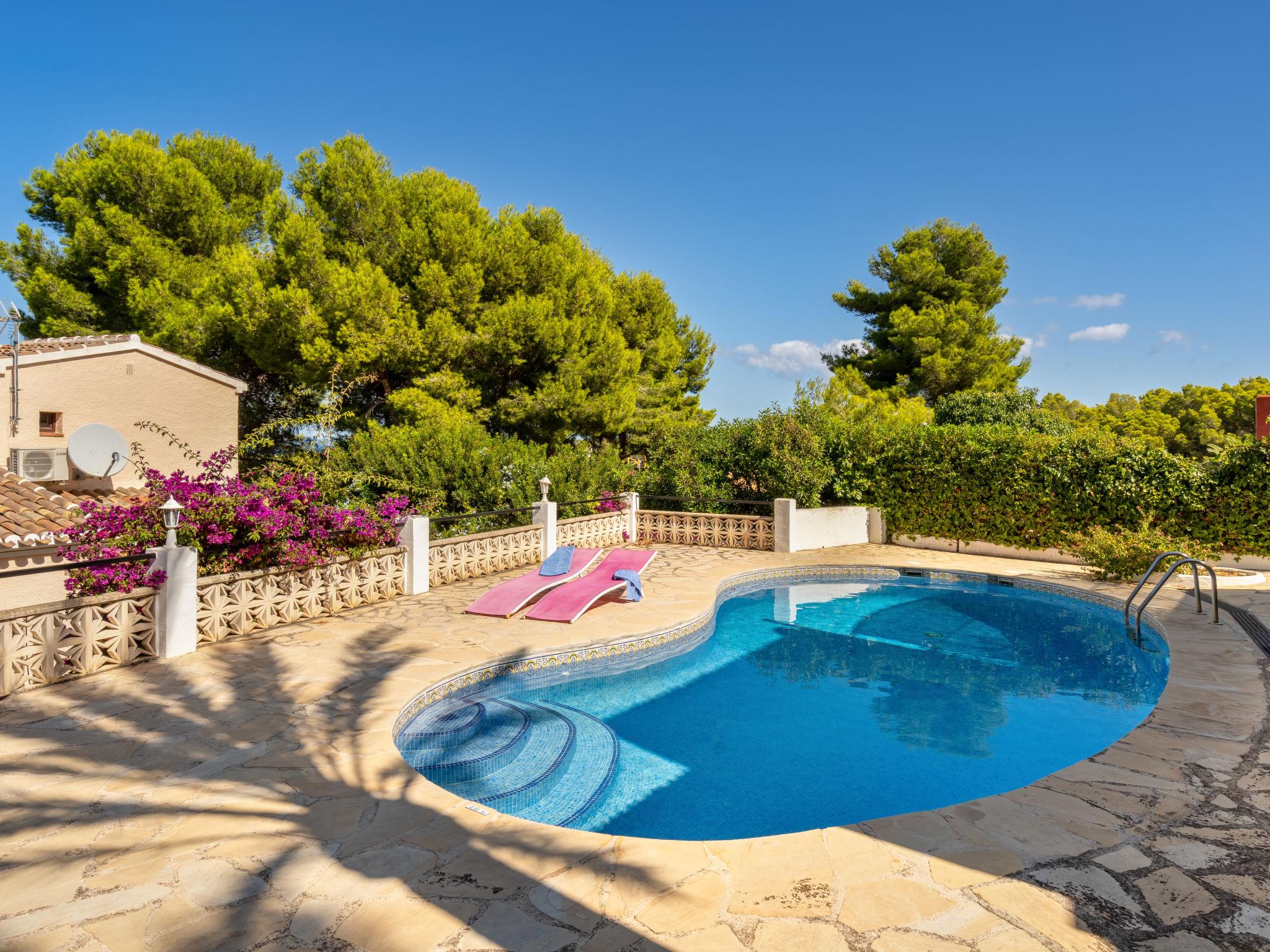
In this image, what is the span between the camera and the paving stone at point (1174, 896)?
303cm

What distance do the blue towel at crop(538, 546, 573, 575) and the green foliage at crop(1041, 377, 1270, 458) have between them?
121 ft

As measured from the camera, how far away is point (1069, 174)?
1859 cm

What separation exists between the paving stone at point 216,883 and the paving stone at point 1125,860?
4223mm

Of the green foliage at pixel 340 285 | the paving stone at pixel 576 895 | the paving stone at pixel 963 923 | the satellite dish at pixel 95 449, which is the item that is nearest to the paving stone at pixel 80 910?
the paving stone at pixel 576 895

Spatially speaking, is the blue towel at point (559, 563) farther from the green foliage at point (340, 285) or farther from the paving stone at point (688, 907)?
the green foliage at point (340, 285)

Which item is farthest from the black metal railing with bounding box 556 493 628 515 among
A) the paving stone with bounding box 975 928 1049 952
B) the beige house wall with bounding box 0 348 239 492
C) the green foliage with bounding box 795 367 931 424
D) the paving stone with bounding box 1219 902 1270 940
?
the paving stone with bounding box 1219 902 1270 940

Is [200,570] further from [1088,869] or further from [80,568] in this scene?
[1088,869]

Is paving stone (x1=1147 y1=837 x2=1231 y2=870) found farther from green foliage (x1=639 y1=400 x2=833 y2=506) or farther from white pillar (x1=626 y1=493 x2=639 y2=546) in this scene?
white pillar (x1=626 y1=493 x2=639 y2=546)

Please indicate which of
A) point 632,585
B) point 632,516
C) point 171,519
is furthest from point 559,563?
point 632,516

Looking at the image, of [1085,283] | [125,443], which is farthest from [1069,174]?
[125,443]

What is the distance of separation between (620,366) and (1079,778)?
68.1ft

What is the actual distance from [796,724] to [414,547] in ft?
21.1

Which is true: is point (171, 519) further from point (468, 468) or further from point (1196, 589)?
point (1196, 589)

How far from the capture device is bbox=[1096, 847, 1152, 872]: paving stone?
3.39 m
